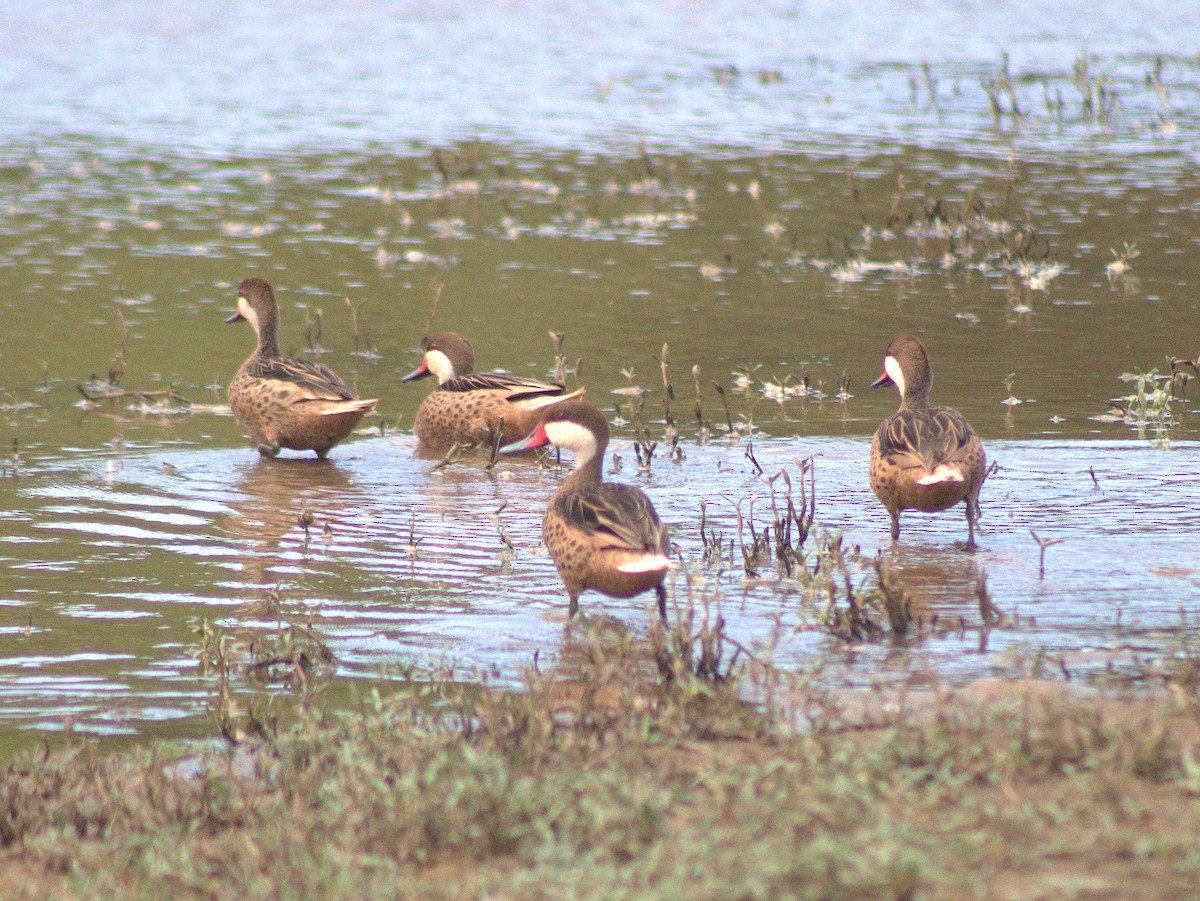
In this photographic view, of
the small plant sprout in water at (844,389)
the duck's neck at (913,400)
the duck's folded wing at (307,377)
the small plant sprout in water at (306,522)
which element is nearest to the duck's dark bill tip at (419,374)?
the duck's folded wing at (307,377)

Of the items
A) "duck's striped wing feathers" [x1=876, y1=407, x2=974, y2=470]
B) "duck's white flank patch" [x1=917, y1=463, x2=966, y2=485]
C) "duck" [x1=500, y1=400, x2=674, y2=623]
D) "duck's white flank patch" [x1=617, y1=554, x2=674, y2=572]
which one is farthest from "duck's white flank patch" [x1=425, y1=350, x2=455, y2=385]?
"duck's white flank patch" [x1=617, y1=554, x2=674, y2=572]

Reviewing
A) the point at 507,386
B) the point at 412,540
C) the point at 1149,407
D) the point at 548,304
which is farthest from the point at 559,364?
the point at 1149,407

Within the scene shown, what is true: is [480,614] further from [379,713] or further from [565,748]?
[565,748]

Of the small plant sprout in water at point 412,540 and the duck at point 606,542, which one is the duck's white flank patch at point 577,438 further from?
the small plant sprout in water at point 412,540

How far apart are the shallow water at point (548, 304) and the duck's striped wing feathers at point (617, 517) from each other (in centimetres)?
45

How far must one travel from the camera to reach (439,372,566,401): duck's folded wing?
10.6 meters

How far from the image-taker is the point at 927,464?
25.0ft

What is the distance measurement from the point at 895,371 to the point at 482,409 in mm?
2709

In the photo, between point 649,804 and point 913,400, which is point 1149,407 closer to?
point 913,400

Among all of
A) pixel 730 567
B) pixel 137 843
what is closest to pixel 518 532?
pixel 730 567

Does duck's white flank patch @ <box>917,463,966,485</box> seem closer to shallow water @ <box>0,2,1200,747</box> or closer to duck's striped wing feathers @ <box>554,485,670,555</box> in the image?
shallow water @ <box>0,2,1200,747</box>

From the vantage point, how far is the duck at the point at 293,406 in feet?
33.5

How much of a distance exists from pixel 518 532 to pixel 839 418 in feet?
10.3

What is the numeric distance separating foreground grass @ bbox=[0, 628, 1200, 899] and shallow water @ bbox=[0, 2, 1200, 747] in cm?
82
